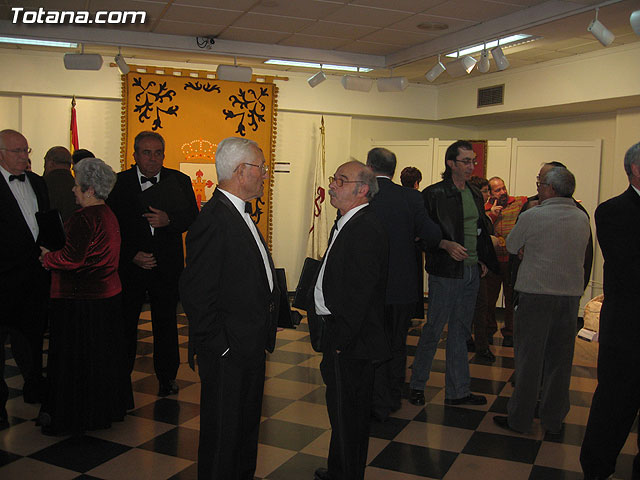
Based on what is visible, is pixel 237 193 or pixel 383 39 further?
pixel 383 39

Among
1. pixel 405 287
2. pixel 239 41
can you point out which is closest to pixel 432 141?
pixel 239 41

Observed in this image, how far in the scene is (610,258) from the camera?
2.98m

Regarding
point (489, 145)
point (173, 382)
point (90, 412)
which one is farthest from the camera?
point (489, 145)

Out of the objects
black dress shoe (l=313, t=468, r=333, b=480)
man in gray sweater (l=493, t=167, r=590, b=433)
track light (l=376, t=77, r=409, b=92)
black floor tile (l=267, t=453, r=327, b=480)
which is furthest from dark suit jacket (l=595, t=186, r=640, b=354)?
track light (l=376, t=77, r=409, b=92)

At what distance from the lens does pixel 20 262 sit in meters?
3.90

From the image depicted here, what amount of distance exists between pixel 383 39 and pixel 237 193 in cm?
502

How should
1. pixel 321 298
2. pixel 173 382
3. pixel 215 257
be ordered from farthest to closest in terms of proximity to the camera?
pixel 173 382, pixel 321 298, pixel 215 257

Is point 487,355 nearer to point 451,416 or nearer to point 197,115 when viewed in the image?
point 451,416

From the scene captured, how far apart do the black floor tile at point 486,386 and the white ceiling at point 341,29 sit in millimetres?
3220

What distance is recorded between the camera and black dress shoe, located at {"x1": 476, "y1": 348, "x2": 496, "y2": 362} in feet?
18.8

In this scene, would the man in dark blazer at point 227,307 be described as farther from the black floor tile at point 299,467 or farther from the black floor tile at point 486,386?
the black floor tile at point 486,386

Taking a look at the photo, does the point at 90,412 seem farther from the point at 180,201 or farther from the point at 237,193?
the point at 237,193

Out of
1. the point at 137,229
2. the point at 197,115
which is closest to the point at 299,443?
the point at 137,229

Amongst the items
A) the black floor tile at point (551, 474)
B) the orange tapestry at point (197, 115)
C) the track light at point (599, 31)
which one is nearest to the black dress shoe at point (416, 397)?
the black floor tile at point (551, 474)
